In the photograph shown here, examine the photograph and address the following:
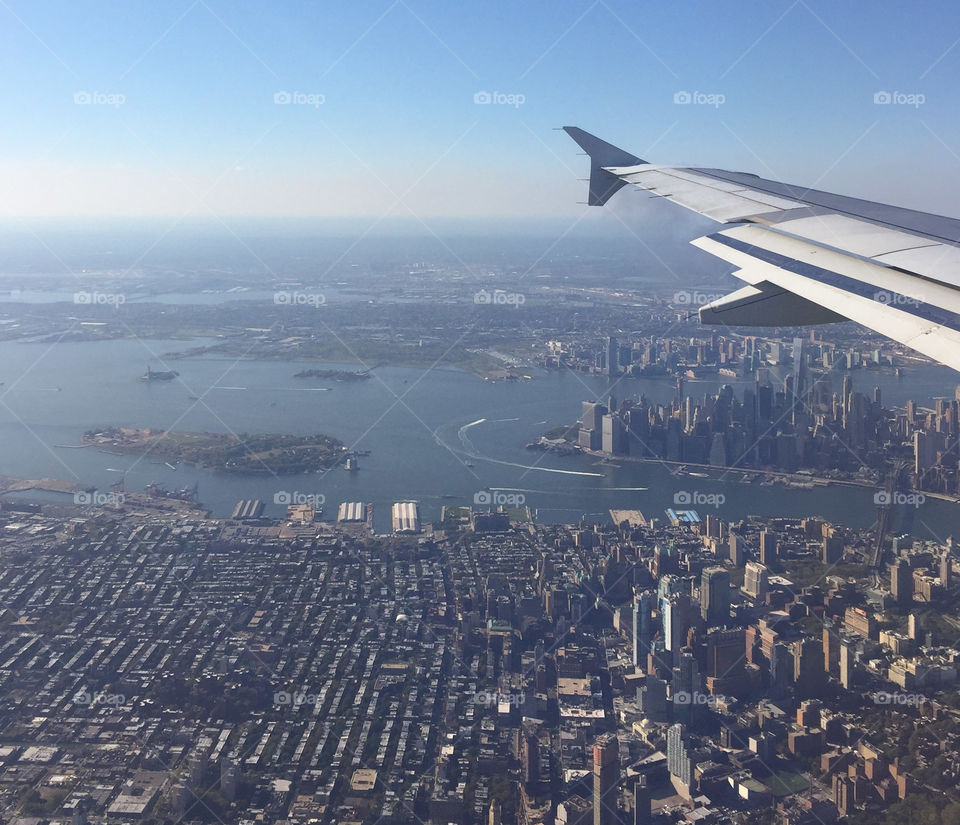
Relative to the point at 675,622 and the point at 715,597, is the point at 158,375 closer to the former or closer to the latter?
the point at 715,597

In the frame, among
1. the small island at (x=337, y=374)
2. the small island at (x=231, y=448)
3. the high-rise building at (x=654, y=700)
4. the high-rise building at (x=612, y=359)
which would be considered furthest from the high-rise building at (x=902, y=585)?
the small island at (x=337, y=374)

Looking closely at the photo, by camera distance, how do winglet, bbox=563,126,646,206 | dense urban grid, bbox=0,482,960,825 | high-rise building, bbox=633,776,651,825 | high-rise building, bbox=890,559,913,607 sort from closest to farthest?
winglet, bbox=563,126,646,206, high-rise building, bbox=633,776,651,825, dense urban grid, bbox=0,482,960,825, high-rise building, bbox=890,559,913,607

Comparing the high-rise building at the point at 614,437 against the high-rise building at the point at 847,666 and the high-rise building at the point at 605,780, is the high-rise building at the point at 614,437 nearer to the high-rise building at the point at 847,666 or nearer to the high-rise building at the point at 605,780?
the high-rise building at the point at 847,666

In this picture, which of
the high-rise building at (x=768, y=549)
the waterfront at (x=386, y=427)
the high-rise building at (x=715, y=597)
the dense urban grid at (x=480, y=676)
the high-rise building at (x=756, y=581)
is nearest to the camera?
the dense urban grid at (x=480, y=676)

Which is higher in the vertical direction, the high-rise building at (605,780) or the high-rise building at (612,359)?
the high-rise building at (612,359)

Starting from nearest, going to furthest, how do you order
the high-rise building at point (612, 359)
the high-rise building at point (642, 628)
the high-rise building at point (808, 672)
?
the high-rise building at point (808, 672) → the high-rise building at point (642, 628) → the high-rise building at point (612, 359)

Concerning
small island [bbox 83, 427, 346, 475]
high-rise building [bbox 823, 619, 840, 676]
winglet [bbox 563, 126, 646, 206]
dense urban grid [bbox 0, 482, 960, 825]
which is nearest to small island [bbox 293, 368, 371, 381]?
small island [bbox 83, 427, 346, 475]

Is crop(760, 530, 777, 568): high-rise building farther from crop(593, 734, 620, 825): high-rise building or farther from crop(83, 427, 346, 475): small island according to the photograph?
crop(83, 427, 346, 475): small island
